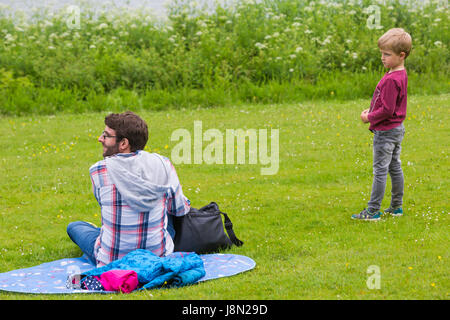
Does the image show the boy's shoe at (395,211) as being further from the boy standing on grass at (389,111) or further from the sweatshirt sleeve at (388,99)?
the sweatshirt sleeve at (388,99)

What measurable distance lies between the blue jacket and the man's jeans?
613 millimetres

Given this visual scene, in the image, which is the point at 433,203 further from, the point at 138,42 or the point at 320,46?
the point at 138,42

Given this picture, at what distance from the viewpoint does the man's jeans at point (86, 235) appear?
5742mm

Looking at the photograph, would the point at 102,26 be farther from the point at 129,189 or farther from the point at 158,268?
the point at 158,268

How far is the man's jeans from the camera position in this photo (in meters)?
5.74

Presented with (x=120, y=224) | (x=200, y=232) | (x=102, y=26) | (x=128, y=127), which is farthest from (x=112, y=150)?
(x=102, y=26)

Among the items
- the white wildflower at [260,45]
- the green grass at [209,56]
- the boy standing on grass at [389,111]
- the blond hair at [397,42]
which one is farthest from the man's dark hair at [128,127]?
the white wildflower at [260,45]

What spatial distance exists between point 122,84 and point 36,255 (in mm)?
9587

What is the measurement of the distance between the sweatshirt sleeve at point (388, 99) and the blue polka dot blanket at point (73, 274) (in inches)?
76.6

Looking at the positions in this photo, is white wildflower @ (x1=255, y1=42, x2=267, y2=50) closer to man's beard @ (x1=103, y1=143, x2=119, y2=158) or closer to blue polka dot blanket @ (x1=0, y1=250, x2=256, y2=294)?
blue polka dot blanket @ (x1=0, y1=250, x2=256, y2=294)

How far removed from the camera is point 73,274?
508cm

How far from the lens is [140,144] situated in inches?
213

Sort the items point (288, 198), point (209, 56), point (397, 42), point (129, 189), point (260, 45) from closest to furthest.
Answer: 1. point (129, 189)
2. point (397, 42)
3. point (288, 198)
4. point (209, 56)
5. point (260, 45)

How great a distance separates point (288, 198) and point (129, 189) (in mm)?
3064
